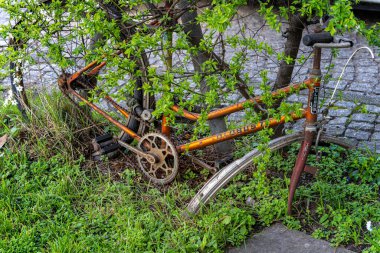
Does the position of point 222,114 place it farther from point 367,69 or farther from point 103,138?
point 367,69

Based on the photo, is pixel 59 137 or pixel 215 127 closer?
pixel 215 127

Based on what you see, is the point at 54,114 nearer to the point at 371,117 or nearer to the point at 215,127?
the point at 215,127

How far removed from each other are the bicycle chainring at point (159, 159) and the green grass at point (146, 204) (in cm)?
9

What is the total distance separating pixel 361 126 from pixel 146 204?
2.26 m

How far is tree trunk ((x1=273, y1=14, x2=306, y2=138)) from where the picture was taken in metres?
4.41

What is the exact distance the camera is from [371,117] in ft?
18.2

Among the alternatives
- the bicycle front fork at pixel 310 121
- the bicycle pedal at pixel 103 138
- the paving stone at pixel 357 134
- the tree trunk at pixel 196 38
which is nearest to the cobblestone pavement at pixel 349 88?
the paving stone at pixel 357 134

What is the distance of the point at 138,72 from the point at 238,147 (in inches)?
53.4

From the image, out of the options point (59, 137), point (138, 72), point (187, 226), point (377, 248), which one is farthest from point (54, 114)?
point (377, 248)

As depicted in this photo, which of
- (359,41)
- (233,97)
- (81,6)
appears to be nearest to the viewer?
(81,6)

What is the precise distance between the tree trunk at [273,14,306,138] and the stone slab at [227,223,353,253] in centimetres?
106

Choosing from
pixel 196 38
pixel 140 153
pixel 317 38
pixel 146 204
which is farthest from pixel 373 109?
pixel 146 204

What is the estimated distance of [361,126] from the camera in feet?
17.8

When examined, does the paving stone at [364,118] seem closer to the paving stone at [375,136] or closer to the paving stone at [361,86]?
the paving stone at [375,136]
